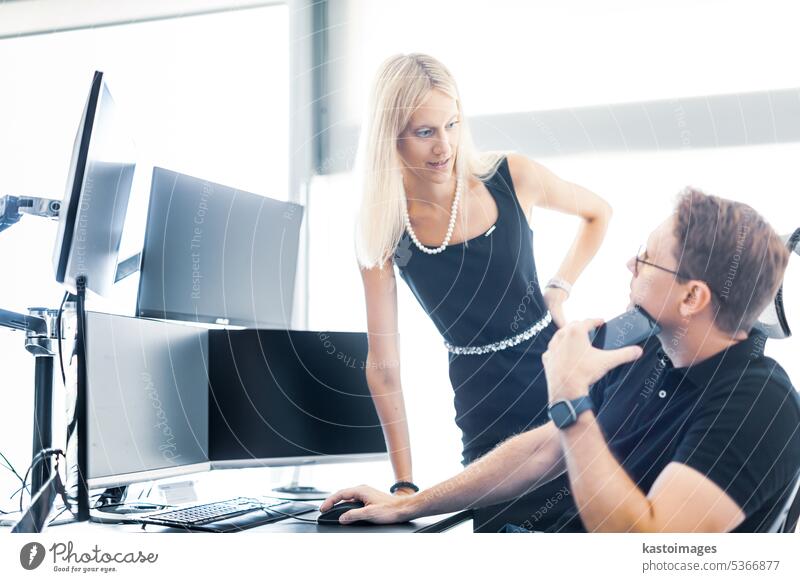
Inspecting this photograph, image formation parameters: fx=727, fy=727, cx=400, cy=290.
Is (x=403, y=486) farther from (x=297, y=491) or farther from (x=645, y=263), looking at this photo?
(x=645, y=263)

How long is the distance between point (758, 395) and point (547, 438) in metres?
0.27

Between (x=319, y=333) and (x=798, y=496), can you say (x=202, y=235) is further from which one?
(x=798, y=496)

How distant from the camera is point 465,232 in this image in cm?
110

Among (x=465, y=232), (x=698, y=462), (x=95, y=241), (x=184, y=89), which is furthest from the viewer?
(x=184, y=89)

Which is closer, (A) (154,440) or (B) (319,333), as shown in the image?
(A) (154,440)

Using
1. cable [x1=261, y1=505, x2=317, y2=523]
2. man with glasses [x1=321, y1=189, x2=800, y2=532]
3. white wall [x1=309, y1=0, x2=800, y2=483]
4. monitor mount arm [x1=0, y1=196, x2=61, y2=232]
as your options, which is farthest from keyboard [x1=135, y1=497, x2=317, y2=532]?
monitor mount arm [x1=0, y1=196, x2=61, y2=232]

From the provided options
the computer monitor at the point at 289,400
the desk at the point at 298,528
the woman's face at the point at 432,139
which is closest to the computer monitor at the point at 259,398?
the computer monitor at the point at 289,400

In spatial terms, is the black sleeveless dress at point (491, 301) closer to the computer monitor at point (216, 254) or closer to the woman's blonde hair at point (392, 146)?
the woman's blonde hair at point (392, 146)

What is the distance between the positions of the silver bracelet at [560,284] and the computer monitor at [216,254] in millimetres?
438

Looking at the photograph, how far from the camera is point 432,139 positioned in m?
1.08

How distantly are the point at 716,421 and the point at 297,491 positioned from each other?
68 cm

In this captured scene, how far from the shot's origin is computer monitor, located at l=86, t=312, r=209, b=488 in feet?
3.04

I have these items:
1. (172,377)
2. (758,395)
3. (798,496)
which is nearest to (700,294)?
(758,395)

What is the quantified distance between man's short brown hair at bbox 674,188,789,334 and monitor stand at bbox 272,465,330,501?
0.66m
